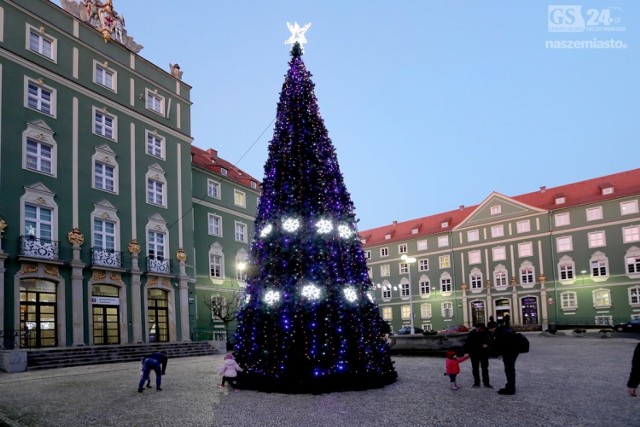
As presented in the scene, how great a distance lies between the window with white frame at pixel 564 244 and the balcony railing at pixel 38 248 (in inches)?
1832

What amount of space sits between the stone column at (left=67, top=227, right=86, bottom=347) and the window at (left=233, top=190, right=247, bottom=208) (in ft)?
53.3

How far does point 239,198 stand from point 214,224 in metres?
4.07

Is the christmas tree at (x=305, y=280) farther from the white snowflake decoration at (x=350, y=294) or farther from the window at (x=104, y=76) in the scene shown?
the window at (x=104, y=76)

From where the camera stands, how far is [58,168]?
27.2 metres

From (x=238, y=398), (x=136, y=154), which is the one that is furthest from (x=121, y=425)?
(x=136, y=154)

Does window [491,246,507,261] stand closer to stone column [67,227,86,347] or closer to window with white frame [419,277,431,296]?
window with white frame [419,277,431,296]

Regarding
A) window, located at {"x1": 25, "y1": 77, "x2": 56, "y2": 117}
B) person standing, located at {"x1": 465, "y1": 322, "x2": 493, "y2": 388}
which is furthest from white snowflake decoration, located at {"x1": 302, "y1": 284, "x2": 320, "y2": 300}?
window, located at {"x1": 25, "y1": 77, "x2": 56, "y2": 117}

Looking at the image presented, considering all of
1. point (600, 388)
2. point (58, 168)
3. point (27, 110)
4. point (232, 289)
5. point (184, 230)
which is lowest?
point (600, 388)

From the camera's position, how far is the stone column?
26.4m

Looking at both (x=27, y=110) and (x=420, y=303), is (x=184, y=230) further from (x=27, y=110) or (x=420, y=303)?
(x=420, y=303)

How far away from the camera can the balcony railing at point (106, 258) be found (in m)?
28.0

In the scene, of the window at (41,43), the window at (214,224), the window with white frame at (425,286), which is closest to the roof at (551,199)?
the window with white frame at (425,286)

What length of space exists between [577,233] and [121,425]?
5318cm

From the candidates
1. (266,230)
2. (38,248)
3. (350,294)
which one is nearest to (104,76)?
(38,248)
